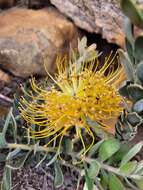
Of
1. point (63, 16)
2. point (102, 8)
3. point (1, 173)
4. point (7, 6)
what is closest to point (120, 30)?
point (102, 8)

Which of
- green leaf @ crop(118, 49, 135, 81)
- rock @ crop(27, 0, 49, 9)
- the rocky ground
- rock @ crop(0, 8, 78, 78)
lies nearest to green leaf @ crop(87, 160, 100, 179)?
green leaf @ crop(118, 49, 135, 81)

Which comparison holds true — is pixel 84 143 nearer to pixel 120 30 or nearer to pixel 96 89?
pixel 96 89

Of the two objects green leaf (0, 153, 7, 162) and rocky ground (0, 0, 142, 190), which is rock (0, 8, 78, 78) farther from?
green leaf (0, 153, 7, 162)

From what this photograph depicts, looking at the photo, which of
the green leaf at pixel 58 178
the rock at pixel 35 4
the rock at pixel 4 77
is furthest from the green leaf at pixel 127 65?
the rock at pixel 35 4

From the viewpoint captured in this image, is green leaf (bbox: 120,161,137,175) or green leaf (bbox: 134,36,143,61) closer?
green leaf (bbox: 134,36,143,61)

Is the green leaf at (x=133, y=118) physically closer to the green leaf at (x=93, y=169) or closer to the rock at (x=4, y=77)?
the green leaf at (x=93, y=169)

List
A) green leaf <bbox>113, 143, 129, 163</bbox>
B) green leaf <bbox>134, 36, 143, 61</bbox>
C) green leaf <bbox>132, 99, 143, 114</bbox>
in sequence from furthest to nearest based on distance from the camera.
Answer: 1. green leaf <bbox>113, 143, 129, 163</bbox>
2. green leaf <bbox>132, 99, 143, 114</bbox>
3. green leaf <bbox>134, 36, 143, 61</bbox>
